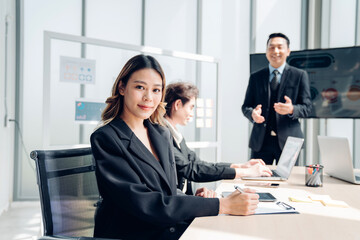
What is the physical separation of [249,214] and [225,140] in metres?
3.91

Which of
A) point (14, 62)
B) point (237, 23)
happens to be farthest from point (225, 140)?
point (14, 62)

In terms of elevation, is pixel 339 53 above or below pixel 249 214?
above

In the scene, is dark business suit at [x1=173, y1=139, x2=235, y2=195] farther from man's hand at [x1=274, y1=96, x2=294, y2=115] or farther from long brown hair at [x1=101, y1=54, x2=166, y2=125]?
man's hand at [x1=274, y1=96, x2=294, y2=115]

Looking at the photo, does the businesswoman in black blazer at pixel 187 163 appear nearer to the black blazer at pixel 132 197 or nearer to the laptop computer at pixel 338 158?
the laptop computer at pixel 338 158

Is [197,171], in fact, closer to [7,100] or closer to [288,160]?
[288,160]

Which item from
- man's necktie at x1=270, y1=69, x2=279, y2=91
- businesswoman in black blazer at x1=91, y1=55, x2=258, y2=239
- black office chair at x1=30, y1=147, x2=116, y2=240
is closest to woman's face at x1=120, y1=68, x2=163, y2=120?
businesswoman in black blazer at x1=91, y1=55, x2=258, y2=239

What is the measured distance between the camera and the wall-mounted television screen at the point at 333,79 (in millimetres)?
3424

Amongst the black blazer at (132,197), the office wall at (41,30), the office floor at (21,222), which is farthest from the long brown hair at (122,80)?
the office wall at (41,30)

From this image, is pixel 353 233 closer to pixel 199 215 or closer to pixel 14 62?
pixel 199 215

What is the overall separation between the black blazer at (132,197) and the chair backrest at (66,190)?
0.17m

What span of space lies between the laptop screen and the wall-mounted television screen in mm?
1972

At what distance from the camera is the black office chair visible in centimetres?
113

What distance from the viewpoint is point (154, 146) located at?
1.28m

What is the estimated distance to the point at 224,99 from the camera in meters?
5.02
